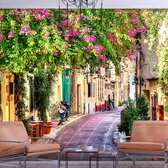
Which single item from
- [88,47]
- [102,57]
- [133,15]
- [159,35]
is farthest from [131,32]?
[88,47]

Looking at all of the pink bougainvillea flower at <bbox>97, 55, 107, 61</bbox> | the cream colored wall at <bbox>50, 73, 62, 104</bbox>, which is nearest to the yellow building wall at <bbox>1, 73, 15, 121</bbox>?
the cream colored wall at <bbox>50, 73, 62, 104</bbox>

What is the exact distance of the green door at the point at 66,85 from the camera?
29.5 feet

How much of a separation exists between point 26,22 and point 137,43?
1804 millimetres

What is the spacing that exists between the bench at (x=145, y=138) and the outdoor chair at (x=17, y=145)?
Answer: 2.91 ft

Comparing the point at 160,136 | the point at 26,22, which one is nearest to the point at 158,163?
the point at 160,136

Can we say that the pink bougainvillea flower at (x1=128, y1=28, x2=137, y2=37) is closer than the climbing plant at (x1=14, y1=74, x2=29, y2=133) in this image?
Yes

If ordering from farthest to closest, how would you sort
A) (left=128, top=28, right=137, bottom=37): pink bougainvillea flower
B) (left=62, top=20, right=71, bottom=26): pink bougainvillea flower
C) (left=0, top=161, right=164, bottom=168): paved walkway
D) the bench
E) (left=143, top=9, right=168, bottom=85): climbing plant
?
1. (left=128, top=28, right=137, bottom=37): pink bougainvillea flower
2. (left=62, top=20, right=71, bottom=26): pink bougainvillea flower
3. (left=143, top=9, right=168, bottom=85): climbing plant
4. (left=0, top=161, right=164, bottom=168): paved walkway
5. the bench

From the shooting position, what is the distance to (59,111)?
924cm

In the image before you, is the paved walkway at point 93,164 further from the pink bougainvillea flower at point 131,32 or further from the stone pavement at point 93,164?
the pink bougainvillea flower at point 131,32

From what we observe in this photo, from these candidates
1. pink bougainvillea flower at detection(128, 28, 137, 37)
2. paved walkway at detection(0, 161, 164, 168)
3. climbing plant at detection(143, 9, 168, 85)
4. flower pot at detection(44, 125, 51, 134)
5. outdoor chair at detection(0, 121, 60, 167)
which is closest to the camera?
outdoor chair at detection(0, 121, 60, 167)

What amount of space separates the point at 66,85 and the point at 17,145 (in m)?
2.72

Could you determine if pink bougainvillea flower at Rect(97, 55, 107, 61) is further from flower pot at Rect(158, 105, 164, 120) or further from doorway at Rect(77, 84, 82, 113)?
flower pot at Rect(158, 105, 164, 120)

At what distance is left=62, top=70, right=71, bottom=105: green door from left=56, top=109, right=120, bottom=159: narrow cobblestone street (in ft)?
1.49

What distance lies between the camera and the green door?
29.5ft
